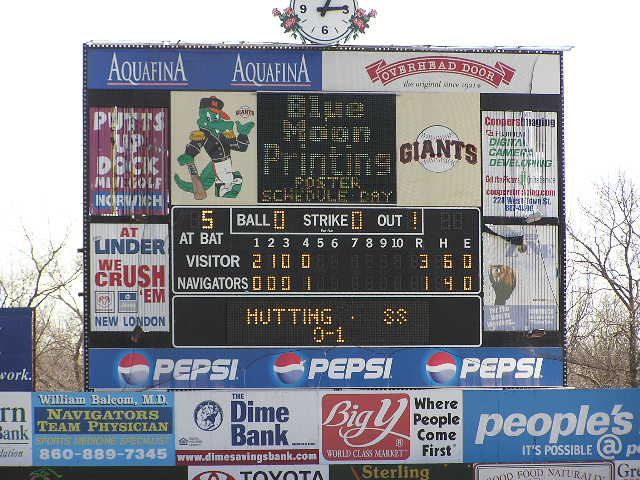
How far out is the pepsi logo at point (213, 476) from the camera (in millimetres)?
13836

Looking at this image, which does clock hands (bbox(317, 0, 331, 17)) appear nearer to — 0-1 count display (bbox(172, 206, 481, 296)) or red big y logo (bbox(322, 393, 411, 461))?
0-1 count display (bbox(172, 206, 481, 296))

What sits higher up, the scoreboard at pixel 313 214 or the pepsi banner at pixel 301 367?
the scoreboard at pixel 313 214

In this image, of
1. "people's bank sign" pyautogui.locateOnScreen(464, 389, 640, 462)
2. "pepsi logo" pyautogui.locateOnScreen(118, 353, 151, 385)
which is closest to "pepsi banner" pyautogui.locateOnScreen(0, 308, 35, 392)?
"pepsi logo" pyautogui.locateOnScreen(118, 353, 151, 385)

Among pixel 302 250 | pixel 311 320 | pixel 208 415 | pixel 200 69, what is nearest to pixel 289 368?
pixel 311 320

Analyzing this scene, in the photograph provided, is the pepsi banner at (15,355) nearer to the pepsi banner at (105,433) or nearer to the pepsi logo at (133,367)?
the pepsi banner at (105,433)

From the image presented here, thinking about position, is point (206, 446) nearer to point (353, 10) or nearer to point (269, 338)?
point (269, 338)

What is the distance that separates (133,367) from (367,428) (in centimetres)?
298

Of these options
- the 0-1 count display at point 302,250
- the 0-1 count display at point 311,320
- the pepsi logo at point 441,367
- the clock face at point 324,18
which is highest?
the clock face at point 324,18

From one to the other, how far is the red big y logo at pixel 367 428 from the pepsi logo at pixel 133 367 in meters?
2.23

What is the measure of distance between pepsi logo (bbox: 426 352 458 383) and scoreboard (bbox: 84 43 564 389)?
0.09 feet

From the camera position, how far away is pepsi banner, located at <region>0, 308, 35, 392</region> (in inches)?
563

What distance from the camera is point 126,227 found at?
1357 cm

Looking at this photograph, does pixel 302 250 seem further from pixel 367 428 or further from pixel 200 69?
pixel 200 69

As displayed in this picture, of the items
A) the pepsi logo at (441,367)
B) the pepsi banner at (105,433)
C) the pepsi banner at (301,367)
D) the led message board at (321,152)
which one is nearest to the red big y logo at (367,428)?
the pepsi banner at (301,367)
